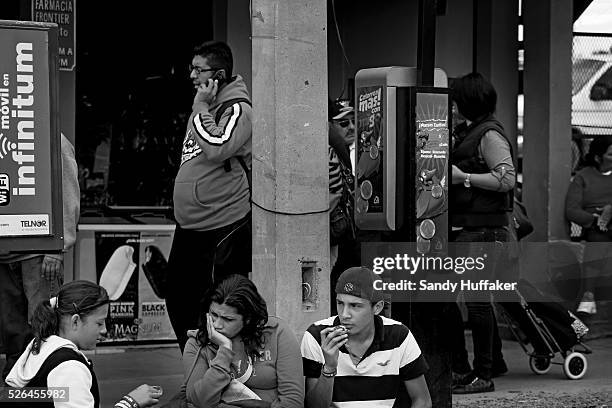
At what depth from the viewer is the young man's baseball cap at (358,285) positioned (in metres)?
5.09

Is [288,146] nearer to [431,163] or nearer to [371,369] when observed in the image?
[431,163]

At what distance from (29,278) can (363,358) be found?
252 centimetres

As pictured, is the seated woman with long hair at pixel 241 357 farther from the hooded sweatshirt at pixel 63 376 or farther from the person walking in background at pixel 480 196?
the person walking in background at pixel 480 196

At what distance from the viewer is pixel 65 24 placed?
8953mm

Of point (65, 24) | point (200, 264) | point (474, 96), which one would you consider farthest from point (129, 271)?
point (474, 96)

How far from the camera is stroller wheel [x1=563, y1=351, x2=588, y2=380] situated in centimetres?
813

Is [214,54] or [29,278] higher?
[214,54]

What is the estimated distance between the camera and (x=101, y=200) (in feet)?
32.1

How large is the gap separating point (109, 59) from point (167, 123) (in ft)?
2.34

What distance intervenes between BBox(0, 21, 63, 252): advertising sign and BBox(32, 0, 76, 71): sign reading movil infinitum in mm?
3373

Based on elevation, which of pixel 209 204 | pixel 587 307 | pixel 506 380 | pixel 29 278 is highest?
pixel 209 204

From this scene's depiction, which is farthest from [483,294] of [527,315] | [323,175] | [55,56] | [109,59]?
[109,59]

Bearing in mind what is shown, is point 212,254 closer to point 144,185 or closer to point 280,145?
point 280,145

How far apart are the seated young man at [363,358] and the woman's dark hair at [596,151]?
5.45 metres
